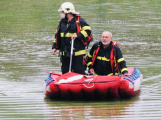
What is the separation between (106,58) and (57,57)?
4.49 meters

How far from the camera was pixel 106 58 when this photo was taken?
32.6 feet

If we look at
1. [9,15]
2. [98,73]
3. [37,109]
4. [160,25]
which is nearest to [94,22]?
[160,25]

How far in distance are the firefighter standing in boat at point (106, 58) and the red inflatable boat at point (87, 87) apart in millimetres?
428

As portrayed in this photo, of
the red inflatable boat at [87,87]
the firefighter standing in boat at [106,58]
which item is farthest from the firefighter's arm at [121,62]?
the red inflatable boat at [87,87]

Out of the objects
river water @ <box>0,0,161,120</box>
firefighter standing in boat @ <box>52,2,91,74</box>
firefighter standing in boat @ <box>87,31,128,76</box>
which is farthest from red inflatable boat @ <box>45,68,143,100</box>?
firefighter standing in boat @ <box>52,2,91,74</box>

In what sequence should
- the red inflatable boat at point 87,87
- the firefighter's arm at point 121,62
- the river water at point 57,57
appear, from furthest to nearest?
the firefighter's arm at point 121,62
the red inflatable boat at point 87,87
the river water at point 57,57

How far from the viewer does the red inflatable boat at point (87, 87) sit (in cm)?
927

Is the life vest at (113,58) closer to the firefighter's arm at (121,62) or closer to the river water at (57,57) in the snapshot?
the firefighter's arm at (121,62)

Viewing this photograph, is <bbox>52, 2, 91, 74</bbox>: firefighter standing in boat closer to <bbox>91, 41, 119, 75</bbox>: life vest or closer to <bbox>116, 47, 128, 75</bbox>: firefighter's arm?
<bbox>91, 41, 119, 75</bbox>: life vest

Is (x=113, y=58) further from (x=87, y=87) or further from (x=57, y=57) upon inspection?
(x=57, y=57)

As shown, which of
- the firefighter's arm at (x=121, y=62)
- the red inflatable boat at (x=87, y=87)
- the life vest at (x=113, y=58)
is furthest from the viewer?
the life vest at (x=113, y=58)

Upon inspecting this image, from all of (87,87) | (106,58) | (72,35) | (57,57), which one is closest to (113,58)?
(106,58)

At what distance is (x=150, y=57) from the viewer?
14.0 metres

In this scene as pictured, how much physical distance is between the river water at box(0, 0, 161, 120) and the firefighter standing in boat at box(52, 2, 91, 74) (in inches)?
31.7
